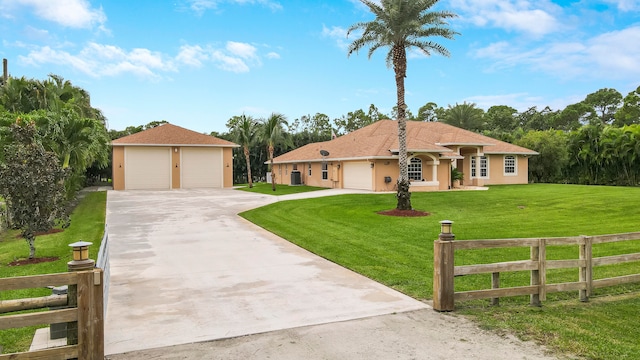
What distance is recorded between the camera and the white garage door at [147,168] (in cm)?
3259

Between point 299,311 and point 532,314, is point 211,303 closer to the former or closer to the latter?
point 299,311

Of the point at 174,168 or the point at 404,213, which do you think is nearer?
the point at 404,213

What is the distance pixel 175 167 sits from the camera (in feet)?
110

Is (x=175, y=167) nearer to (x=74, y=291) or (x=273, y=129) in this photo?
(x=273, y=129)

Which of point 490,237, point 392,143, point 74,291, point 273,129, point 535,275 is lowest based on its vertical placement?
point 490,237

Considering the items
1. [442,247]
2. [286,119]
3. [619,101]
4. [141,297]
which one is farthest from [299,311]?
[619,101]

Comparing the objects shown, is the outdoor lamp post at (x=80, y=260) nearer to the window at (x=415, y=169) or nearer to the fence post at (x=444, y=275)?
the fence post at (x=444, y=275)

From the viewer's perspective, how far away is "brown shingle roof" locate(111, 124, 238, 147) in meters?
32.8

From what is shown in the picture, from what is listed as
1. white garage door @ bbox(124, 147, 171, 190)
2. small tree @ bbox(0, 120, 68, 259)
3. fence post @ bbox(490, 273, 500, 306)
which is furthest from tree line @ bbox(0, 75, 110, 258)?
fence post @ bbox(490, 273, 500, 306)

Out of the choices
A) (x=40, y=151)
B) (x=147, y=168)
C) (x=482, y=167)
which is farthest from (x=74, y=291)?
(x=482, y=167)

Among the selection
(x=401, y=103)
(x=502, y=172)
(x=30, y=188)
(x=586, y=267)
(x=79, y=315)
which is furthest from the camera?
(x=502, y=172)

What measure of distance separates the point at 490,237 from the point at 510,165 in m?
25.1

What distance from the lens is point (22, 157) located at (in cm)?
965

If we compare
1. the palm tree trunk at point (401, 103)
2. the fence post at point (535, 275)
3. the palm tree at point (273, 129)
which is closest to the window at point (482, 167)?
the palm tree at point (273, 129)
